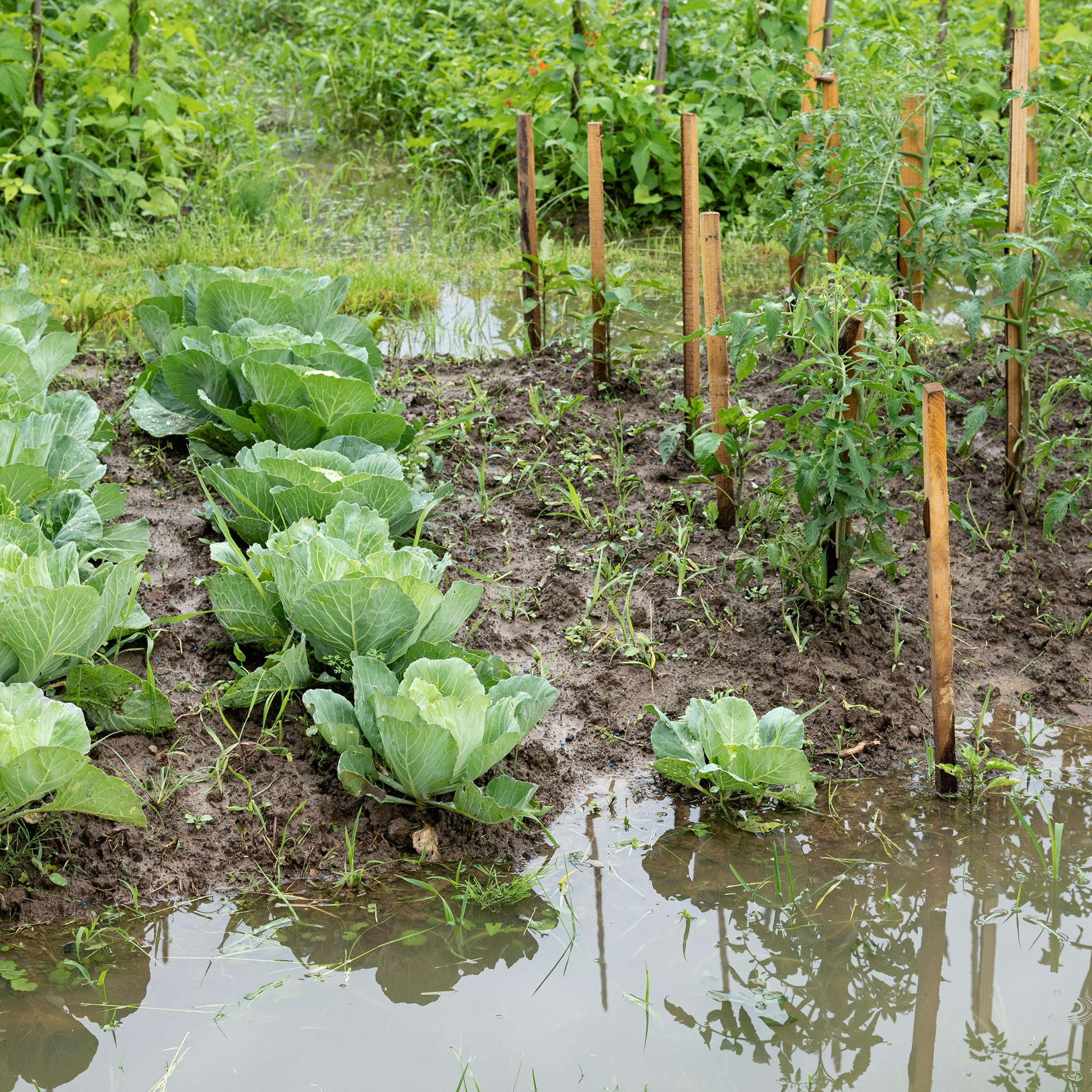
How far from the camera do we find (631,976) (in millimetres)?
1910

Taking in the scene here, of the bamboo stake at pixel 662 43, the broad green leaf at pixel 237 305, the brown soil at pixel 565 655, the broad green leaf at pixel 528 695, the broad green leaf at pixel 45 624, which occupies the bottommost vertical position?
the brown soil at pixel 565 655

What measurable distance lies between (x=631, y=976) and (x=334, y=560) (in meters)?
1.07

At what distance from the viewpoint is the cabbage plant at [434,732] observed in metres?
2.07

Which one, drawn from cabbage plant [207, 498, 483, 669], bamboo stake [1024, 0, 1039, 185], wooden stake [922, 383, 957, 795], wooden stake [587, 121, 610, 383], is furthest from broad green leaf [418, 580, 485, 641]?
bamboo stake [1024, 0, 1039, 185]

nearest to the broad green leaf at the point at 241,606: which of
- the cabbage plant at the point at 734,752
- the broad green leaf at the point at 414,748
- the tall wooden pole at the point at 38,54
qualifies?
the broad green leaf at the point at 414,748

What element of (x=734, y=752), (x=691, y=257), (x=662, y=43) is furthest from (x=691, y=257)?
(x=662, y=43)

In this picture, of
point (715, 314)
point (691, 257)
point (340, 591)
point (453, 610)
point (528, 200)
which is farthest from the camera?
point (528, 200)

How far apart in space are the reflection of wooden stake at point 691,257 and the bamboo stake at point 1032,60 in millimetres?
938

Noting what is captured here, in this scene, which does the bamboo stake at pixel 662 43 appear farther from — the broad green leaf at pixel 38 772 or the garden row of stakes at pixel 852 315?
the broad green leaf at pixel 38 772

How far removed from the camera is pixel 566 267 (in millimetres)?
Answer: 4070

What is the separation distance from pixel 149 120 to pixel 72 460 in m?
3.39

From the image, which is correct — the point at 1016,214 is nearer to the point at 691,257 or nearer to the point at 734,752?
the point at 691,257

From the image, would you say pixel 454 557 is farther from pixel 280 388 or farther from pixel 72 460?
pixel 72 460

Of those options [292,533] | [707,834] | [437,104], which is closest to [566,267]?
[292,533]
